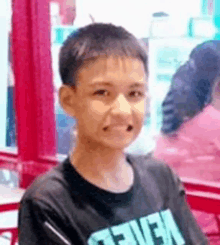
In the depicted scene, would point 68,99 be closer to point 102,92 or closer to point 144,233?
point 102,92

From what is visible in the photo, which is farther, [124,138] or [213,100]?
[213,100]

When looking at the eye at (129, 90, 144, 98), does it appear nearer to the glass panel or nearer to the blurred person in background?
the blurred person in background

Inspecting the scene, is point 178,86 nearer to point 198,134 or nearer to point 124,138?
point 198,134

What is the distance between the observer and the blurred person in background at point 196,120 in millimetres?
1859

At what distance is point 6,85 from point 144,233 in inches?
96.9

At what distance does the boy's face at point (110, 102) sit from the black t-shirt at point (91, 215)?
0.08m

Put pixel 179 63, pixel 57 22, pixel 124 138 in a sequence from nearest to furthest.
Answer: pixel 124 138
pixel 179 63
pixel 57 22

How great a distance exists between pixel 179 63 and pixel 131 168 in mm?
1286

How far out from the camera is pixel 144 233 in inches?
27.3

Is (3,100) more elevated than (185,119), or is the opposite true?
(185,119)

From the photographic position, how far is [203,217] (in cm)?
186

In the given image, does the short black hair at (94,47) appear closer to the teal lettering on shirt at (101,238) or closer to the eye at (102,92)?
the eye at (102,92)

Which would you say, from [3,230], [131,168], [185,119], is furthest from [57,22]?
[131,168]

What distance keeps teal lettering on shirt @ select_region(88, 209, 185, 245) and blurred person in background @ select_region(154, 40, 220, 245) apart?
112 centimetres
